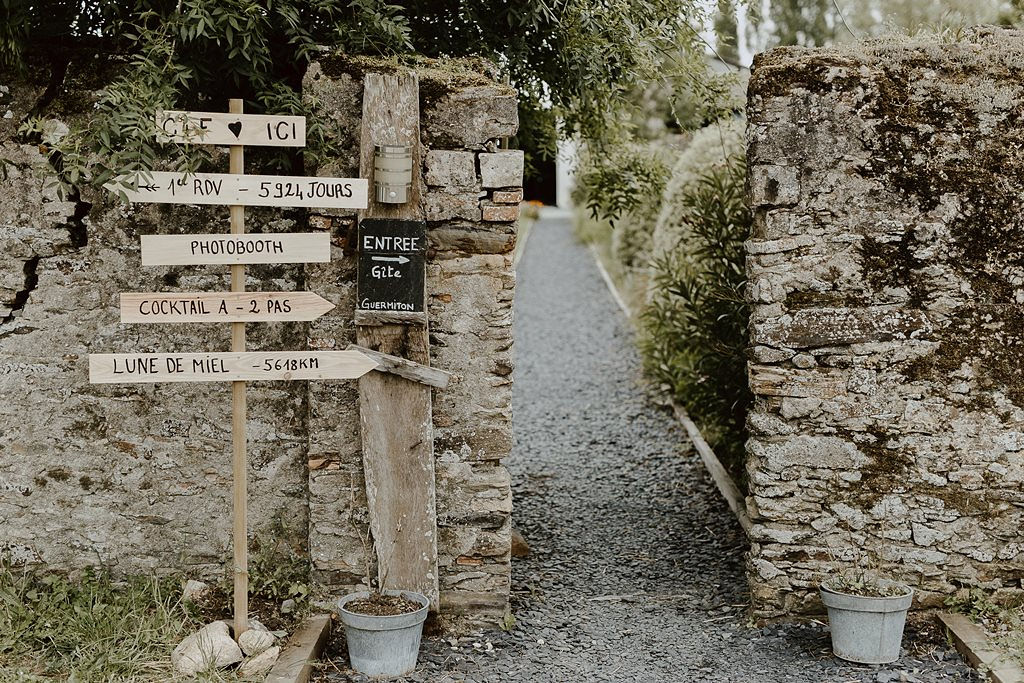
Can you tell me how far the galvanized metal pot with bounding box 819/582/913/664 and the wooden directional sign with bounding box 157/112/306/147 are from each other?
308cm

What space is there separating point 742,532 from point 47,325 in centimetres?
405

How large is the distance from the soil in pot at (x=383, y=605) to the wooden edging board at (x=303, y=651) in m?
0.22

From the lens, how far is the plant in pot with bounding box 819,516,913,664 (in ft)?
14.0

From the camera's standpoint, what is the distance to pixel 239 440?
159 inches

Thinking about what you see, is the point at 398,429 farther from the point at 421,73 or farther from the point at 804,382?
the point at 804,382

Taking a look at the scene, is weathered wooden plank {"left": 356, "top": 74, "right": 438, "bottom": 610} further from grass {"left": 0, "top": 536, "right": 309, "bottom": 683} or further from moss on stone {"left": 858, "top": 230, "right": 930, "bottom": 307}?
moss on stone {"left": 858, "top": 230, "right": 930, "bottom": 307}

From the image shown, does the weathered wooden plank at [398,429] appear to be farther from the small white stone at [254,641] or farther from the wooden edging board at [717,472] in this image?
the wooden edging board at [717,472]

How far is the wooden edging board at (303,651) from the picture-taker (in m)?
3.96

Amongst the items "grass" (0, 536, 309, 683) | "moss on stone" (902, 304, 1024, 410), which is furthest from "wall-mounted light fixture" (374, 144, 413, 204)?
"moss on stone" (902, 304, 1024, 410)

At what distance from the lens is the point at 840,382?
4527mm

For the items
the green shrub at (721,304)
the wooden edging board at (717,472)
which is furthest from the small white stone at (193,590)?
the green shrub at (721,304)

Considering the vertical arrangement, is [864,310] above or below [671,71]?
below

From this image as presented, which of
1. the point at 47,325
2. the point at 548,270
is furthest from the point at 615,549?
the point at 548,270

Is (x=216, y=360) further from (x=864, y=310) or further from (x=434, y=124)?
(x=864, y=310)
